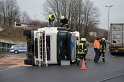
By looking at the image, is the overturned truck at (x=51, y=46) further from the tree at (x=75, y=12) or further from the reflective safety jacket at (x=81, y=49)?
the tree at (x=75, y=12)

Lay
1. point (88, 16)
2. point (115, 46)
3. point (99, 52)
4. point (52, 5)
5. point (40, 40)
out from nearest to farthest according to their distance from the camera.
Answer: point (40, 40)
point (99, 52)
point (115, 46)
point (52, 5)
point (88, 16)

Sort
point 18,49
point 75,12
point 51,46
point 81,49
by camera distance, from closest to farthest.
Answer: point 51,46, point 81,49, point 18,49, point 75,12

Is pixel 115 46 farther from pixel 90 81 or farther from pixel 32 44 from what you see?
pixel 90 81

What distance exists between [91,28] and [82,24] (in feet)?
16.8

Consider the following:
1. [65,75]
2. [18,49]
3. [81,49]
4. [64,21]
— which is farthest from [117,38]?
[18,49]

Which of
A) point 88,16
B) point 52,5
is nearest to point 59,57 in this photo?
point 52,5

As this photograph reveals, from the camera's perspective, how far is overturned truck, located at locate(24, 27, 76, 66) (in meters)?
18.0

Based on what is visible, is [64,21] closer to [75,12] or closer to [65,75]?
[65,75]

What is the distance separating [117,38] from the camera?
30234 mm

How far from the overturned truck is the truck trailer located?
11.9 metres

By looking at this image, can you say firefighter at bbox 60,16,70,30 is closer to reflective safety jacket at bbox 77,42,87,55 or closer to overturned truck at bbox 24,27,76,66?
overturned truck at bbox 24,27,76,66

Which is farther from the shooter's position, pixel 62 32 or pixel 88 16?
pixel 88 16

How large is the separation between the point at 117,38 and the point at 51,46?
44.4ft

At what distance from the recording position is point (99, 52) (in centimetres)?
2091
